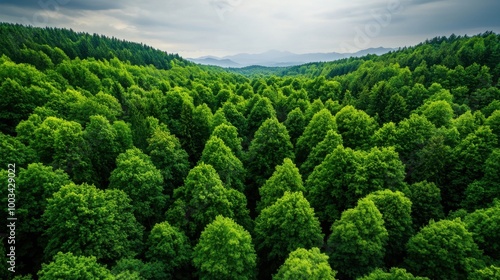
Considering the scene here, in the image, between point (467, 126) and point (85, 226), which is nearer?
point (85, 226)

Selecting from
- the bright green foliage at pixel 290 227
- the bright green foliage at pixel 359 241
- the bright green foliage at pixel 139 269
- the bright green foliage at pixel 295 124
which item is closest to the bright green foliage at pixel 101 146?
the bright green foliage at pixel 139 269

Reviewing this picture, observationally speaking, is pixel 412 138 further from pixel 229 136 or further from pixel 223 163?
pixel 223 163

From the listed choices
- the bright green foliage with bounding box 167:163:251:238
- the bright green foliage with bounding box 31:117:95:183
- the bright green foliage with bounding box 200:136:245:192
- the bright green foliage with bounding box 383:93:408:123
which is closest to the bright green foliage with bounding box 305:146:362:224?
the bright green foliage with bounding box 200:136:245:192

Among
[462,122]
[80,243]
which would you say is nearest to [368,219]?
[80,243]

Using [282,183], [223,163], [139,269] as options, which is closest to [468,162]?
[282,183]

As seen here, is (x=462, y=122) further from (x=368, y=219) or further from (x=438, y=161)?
(x=368, y=219)

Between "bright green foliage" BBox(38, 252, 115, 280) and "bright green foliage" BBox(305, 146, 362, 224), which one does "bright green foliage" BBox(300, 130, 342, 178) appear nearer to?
"bright green foliage" BBox(305, 146, 362, 224)
